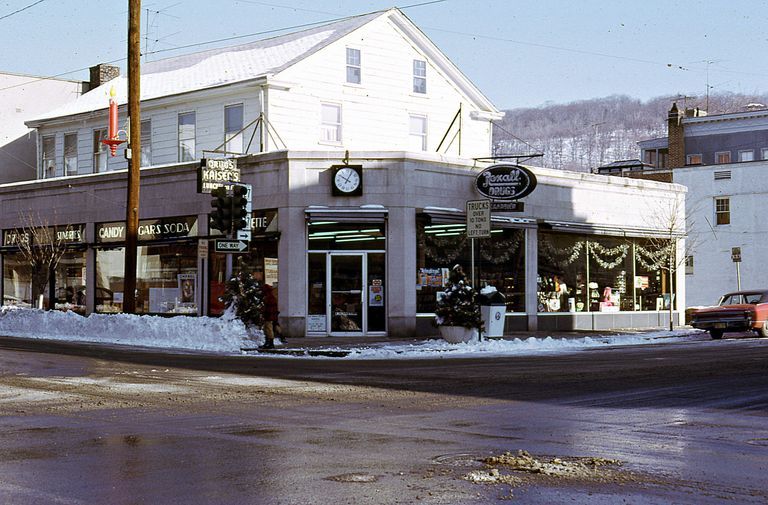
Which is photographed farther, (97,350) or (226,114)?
(226,114)

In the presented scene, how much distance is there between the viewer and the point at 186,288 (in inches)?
1363

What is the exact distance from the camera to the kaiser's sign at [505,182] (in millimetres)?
32344

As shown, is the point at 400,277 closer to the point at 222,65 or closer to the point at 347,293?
the point at 347,293

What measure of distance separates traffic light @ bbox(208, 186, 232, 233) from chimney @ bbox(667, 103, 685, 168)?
4989 centimetres

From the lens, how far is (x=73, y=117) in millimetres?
40625

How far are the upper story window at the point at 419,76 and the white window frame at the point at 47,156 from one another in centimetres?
1521

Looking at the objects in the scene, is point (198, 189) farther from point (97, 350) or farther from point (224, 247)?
point (97, 350)

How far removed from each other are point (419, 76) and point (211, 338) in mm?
15551

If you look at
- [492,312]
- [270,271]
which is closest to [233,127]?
[270,271]

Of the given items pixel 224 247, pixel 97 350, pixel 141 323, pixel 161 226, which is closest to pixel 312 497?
pixel 97 350

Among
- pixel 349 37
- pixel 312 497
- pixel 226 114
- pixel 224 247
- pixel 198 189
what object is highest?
pixel 349 37

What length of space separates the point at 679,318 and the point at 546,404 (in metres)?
29.1

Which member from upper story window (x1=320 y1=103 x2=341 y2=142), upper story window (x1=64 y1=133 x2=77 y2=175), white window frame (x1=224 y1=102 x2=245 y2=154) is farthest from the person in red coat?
upper story window (x1=64 y1=133 x2=77 y2=175)

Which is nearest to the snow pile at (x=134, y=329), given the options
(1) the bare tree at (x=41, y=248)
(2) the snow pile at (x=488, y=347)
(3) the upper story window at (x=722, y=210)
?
(2) the snow pile at (x=488, y=347)
